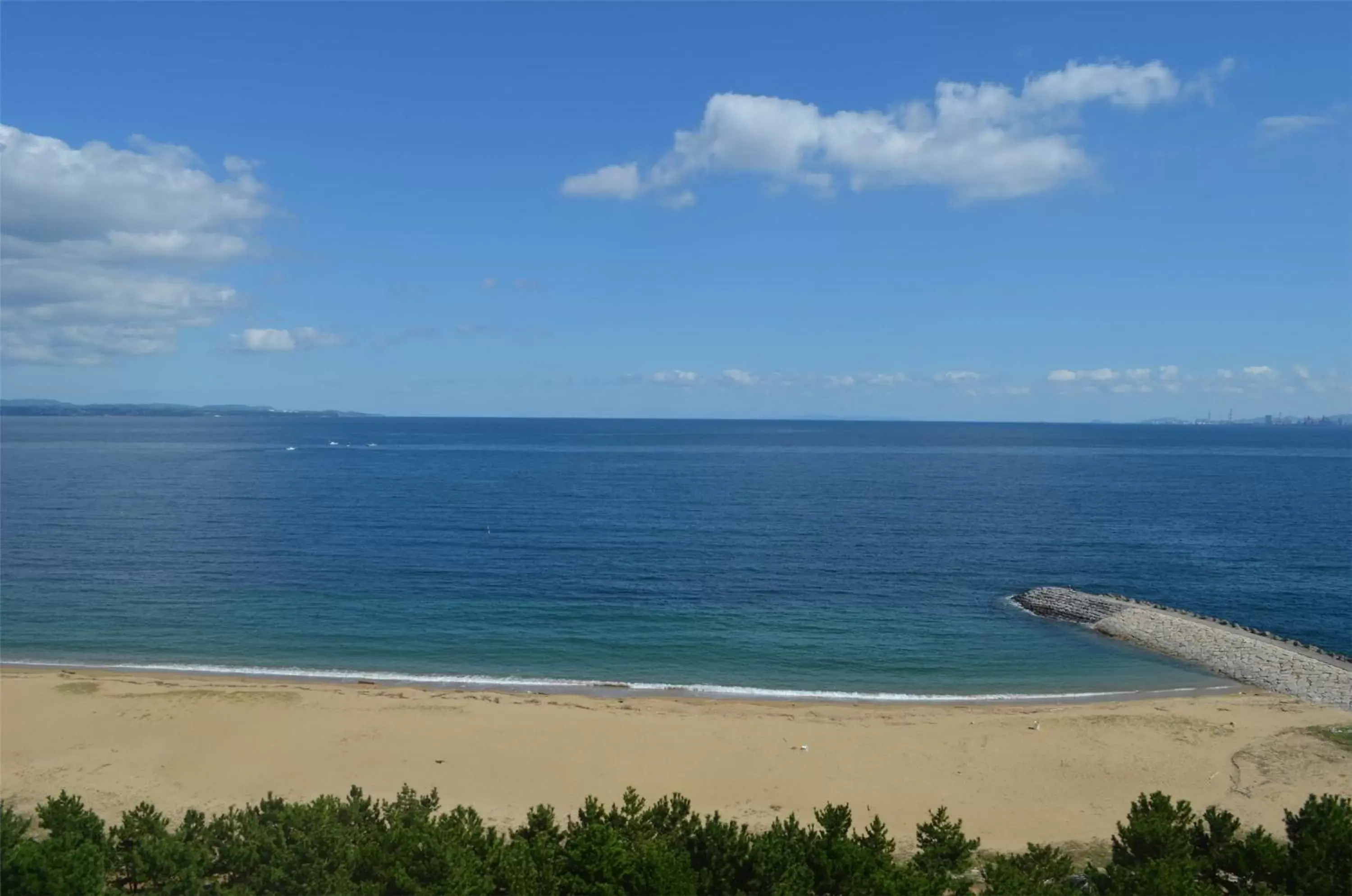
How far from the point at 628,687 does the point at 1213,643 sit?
92.0ft

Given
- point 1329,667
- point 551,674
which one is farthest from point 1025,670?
point 551,674

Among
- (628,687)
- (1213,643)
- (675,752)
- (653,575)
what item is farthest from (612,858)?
(653,575)

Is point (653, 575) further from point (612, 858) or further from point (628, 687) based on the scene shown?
point (612, 858)

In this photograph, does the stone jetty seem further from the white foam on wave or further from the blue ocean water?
the white foam on wave

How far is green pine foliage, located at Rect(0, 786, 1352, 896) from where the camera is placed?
1532cm

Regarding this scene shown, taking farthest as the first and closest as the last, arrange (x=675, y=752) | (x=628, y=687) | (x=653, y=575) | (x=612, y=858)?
(x=653, y=575), (x=628, y=687), (x=675, y=752), (x=612, y=858)

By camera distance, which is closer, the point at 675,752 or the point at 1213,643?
the point at 675,752

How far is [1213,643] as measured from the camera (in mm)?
42875

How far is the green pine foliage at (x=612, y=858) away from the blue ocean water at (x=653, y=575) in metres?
20.2

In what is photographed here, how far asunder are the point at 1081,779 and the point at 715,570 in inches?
1348

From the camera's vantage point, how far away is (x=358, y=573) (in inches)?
2259

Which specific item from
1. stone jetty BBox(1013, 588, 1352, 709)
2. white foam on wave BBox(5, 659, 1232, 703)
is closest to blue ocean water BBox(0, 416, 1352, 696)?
white foam on wave BBox(5, 659, 1232, 703)

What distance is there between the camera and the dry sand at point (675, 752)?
25484 millimetres

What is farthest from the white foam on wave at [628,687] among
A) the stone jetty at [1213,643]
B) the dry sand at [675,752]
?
the stone jetty at [1213,643]
